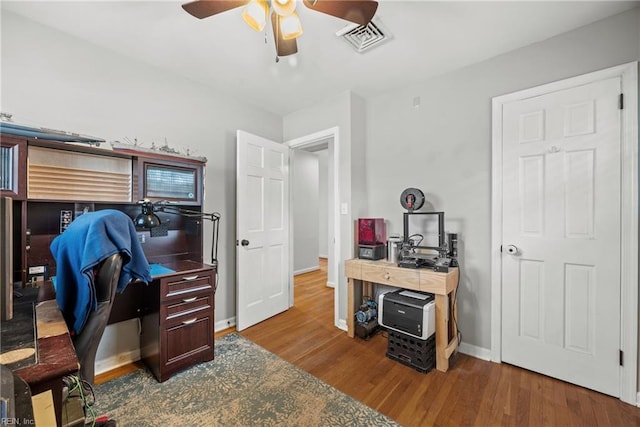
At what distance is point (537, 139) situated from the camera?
2.04m

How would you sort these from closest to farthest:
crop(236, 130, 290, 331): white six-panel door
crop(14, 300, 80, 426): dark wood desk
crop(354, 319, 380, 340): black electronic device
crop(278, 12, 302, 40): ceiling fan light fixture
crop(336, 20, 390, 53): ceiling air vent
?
1. crop(14, 300, 80, 426): dark wood desk
2. crop(278, 12, 302, 40): ceiling fan light fixture
3. crop(336, 20, 390, 53): ceiling air vent
4. crop(354, 319, 380, 340): black electronic device
5. crop(236, 130, 290, 331): white six-panel door

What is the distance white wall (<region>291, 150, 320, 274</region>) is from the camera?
17.5 ft

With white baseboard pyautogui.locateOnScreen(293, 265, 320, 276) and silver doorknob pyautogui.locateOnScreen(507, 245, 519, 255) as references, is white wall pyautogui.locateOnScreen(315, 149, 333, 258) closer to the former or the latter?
white baseboard pyautogui.locateOnScreen(293, 265, 320, 276)

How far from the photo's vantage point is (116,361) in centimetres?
212

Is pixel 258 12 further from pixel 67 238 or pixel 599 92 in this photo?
pixel 599 92

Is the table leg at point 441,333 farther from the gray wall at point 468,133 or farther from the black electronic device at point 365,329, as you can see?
the black electronic device at point 365,329

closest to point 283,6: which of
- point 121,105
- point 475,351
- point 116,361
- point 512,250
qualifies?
point 121,105

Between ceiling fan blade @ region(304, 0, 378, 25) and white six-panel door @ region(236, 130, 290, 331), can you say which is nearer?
ceiling fan blade @ region(304, 0, 378, 25)

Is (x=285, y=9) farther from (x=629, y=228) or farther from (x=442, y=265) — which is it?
(x=629, y=228)

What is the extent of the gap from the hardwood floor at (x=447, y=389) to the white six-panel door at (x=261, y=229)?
0.40 metres

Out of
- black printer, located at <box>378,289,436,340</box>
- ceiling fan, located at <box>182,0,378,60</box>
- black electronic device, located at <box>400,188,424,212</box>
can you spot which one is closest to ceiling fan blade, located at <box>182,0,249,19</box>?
ceiling fan, located at <box>182,0,378,60</box>

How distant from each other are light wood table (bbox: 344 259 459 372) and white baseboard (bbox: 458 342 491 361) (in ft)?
0.50

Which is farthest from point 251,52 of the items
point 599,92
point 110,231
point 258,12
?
point 599,92

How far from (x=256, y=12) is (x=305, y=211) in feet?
14.3
